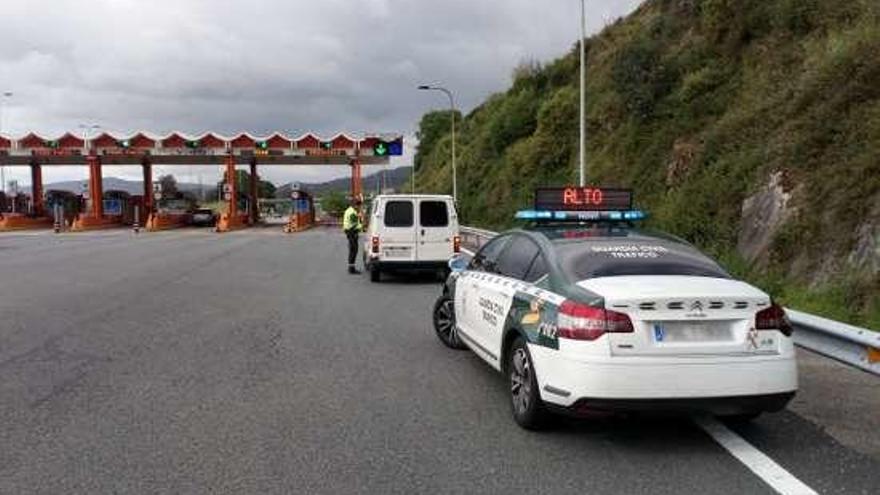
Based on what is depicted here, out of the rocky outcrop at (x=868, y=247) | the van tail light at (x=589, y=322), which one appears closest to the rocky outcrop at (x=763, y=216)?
the rocky outcrop at (x=868, y=247)

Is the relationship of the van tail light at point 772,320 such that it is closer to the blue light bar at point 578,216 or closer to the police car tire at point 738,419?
the police car tire at point 738,419

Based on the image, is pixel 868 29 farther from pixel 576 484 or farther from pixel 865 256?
pixel 576 484

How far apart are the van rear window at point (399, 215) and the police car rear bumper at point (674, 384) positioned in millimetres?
12606

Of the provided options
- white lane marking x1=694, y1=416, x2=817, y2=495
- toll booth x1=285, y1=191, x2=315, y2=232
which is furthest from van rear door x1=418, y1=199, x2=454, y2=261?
toll booth x1=285, y1=191, x2=315, y2=232

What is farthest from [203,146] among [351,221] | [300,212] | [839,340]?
[839,340]

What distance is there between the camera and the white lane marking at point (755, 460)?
5.07 meters

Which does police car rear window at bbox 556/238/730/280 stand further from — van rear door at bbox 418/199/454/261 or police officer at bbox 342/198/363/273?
police officer at bbox 342/198/363/273

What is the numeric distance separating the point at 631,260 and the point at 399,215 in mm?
11908

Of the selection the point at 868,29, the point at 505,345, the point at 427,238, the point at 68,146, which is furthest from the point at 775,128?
the point at 68,146

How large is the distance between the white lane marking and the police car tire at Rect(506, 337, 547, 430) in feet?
3.78

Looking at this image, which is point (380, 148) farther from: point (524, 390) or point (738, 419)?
point (738, 419)

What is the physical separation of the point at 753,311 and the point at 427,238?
1255 cm

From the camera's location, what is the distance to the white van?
713 inches

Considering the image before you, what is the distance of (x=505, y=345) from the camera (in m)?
7.10
